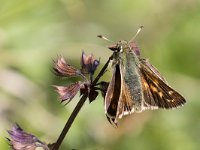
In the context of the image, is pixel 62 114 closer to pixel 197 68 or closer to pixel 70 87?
pixel 197 68

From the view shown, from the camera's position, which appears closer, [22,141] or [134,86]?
[134,86]

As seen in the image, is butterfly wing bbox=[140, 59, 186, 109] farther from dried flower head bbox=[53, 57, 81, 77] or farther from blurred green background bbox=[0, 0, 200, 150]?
blurred green background bbox=[0, 0, 200, 150]

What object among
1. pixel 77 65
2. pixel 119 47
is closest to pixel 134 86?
pixel 119 47

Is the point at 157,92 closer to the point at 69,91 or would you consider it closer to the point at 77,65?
the point at 69,91

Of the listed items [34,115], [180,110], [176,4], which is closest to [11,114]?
[34,115]

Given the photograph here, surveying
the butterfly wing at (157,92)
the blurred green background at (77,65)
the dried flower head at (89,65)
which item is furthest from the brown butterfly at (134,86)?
the blurred green background at (77,65)

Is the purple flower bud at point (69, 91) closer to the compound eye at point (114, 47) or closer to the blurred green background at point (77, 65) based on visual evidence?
→ the compound eye at point (114, 47)

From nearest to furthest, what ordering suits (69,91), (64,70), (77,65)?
(69,91) < (64,70) < (77,65)
